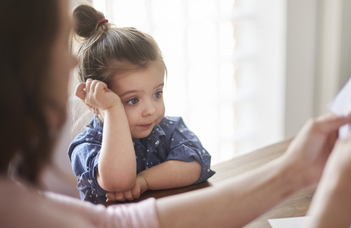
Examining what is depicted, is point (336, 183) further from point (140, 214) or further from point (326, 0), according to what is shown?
point (326, 0)

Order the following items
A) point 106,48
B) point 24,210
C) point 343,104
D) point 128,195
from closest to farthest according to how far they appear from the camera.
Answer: point 24,210, point 343,104, point 128,195, point 106,48

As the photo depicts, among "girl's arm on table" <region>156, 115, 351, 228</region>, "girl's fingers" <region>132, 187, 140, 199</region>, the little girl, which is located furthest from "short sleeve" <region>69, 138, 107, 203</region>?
"girl's arm on table" <region>156, 115, 351, 228</region>

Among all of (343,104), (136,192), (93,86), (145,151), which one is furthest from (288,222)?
(93,86)

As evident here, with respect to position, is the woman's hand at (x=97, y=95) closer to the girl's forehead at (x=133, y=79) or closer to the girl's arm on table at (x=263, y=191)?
the girl's forehead at (x=133, y=79)

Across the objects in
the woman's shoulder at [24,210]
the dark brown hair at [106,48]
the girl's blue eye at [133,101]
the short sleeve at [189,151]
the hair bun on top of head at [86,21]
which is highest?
the hair bun on top of head at [86,21]

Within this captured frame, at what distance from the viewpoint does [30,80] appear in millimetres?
455

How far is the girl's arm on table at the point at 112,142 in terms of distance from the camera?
866 mm

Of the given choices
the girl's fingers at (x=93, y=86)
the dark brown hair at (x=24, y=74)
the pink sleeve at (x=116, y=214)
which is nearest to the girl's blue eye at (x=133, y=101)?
the girl's fingers at (x=93, y=86)

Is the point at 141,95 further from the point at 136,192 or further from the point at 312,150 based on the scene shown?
the point at 312,150

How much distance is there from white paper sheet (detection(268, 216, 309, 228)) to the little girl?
27cm

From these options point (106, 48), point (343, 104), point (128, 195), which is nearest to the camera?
point (343, 104)

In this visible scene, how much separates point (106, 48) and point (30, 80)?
0.53 meters

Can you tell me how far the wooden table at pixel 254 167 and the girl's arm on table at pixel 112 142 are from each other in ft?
0.21

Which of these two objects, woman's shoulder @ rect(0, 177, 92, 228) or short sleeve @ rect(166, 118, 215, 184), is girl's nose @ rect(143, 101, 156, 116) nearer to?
short sleeve @ rect(166, 118, 215, 184)
